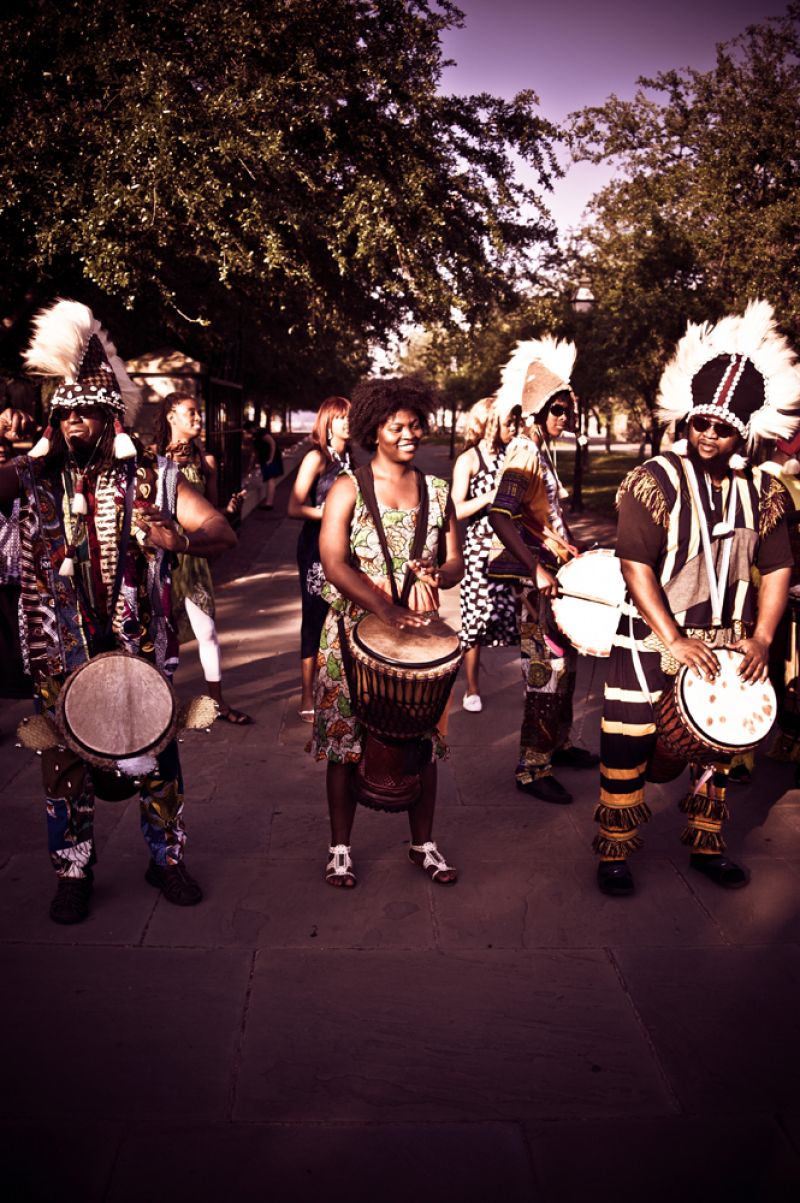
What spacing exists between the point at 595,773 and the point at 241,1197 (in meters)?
3.44

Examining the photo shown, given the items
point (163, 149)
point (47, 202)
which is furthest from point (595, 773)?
point (47, 202)

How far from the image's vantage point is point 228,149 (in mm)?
7996

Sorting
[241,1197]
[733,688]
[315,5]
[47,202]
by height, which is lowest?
[241,1197]

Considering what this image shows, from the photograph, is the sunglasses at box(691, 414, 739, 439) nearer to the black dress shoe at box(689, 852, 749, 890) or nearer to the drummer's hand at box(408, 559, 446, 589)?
the drummer's hand at box(408, 559, 446, 589)

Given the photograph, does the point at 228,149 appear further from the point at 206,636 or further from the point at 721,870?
the point at 721,870

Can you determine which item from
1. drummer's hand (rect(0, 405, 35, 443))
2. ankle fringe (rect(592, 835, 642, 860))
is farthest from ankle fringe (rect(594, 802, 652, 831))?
drummer's hand (rect(0, 405, 35, 443))

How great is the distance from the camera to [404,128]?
979cm

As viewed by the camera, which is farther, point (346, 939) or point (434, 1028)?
point (346, 939)

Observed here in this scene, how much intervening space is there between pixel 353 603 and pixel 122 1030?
167cm

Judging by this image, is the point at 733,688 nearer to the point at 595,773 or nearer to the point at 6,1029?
the point at 595,773

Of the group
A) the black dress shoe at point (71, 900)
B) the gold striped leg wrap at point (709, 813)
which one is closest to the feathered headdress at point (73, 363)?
the black dress shoe at point (71, 900)

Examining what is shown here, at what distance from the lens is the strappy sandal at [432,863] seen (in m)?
4.16

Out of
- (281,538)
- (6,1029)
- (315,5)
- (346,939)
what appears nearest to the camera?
(6,1029)

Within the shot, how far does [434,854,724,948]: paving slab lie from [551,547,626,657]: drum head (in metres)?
0.99
